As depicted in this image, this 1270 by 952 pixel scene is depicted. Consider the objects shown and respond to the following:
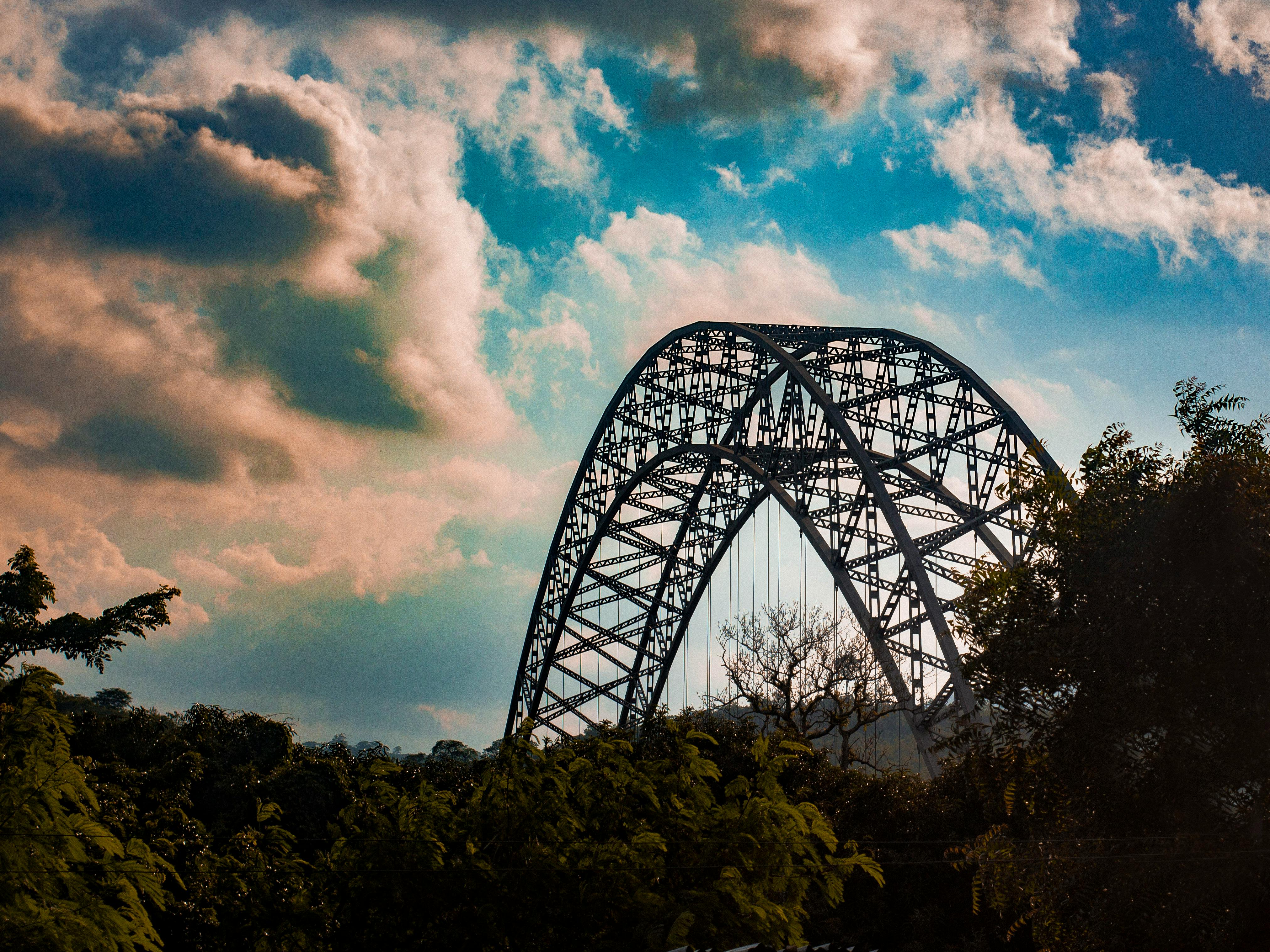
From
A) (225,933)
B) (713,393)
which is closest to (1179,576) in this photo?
(225,933)

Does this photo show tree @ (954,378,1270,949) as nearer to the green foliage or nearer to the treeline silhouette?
the treeline silhouette

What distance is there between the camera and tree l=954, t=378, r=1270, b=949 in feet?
41.5

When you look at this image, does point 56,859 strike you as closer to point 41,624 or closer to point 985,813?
point 985,813

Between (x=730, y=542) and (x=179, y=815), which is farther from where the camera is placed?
A: (x=730, y=542)

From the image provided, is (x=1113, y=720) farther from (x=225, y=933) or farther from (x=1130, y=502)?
(x=225, y=933)

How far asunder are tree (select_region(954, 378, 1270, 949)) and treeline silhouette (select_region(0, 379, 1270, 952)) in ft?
0.10

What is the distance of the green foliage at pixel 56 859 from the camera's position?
38.7 feet

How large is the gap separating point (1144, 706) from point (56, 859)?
12766 millimetres

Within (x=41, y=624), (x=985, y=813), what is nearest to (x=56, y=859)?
(x=985, y=813)

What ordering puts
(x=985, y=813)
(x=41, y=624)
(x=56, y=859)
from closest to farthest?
1. (x=56, y=859)
2. (x=985, y=813)
3. (x=41, y=624)

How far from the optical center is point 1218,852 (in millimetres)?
12555

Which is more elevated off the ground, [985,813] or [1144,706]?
[1144,706]

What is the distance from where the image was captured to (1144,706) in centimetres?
1285

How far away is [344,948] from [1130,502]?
482 inches
